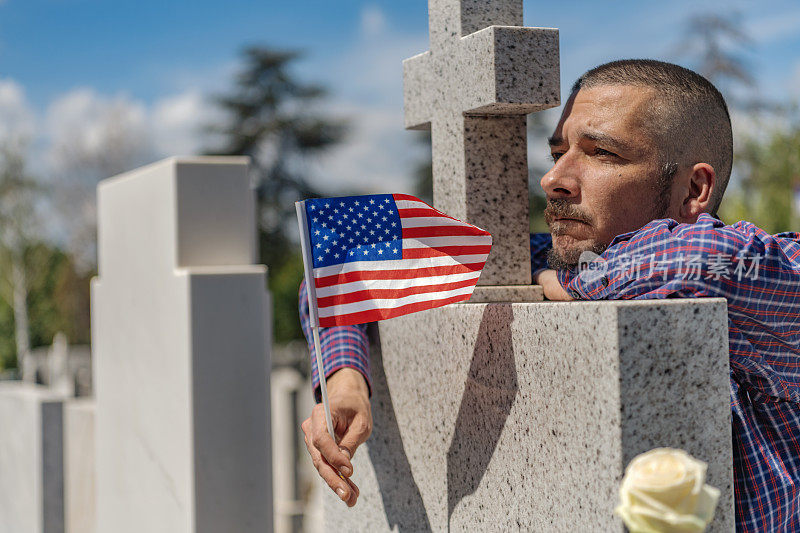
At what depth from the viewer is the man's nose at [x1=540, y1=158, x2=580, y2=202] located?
2129 mm

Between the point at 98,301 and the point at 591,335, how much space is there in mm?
3238

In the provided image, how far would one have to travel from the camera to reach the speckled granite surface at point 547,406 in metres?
1.57

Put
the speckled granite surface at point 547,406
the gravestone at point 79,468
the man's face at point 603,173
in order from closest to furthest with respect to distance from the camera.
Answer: the speckled granite surface at point 547,406 → the man's face at point 603,173 → the gravestone at point 79,468

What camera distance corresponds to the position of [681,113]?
6.86 feet

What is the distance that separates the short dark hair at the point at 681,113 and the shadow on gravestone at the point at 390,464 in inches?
40.7

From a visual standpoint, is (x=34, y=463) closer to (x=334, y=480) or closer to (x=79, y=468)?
(x=79, y=468)

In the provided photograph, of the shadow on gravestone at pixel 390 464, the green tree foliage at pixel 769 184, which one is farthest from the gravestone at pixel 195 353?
the green tree foliage at pixel 769 184

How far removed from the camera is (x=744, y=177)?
2534cm

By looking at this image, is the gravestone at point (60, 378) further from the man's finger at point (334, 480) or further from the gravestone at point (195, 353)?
the man's finger at point (334, 480)

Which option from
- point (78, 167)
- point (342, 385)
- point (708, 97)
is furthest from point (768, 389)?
point (78, 167)

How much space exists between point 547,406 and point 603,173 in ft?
2.09

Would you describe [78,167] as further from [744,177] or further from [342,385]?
[342,385]

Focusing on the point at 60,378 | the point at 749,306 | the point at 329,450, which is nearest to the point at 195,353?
the point at 329,450

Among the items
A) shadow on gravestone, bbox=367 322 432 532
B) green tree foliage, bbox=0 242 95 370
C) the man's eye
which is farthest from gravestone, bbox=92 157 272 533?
green tree foliage, bbox=0 242 95 370
